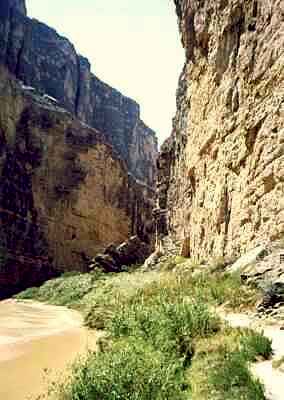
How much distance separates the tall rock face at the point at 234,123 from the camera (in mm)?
12539

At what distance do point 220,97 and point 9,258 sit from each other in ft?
97.9

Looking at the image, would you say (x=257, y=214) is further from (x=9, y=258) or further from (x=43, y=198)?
(x=43, y=198)

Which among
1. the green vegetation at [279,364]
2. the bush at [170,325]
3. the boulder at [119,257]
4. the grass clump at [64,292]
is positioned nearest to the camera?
the green vegetation at [279,364]

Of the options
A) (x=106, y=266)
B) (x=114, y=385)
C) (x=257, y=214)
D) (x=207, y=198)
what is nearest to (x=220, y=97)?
(x=207, y=198)

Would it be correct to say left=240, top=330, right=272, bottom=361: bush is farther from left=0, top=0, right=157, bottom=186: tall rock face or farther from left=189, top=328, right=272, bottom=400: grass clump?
left=0, top=0, right=157, bottom=186: tall rock face

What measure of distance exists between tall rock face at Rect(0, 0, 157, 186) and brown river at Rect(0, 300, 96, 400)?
44.6 metres

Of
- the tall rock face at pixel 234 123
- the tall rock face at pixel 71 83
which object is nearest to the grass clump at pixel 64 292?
the tall rock face at pixel 234 123

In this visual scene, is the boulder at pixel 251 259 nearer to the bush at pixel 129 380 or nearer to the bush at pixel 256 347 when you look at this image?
the bush at pixel 256 347

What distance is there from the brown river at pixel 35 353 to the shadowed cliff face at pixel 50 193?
27892 mm

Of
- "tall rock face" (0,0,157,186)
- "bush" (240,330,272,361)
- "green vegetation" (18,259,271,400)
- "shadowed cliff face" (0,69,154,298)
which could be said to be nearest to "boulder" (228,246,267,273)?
A: "green vegetation" (18,259,271,400)

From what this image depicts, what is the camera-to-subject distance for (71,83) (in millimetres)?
74062

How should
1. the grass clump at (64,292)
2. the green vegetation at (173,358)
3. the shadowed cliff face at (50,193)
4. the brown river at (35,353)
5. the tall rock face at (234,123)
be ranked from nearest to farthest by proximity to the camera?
the green vegetation at (173,358) → the brown river at (35,353) → the tall rock face at (234,123) → the grass clump at (64,292) → the shadowed cliff face at (50,193)

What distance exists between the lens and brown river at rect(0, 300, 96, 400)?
6777 mm

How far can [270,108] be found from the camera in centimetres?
1285
